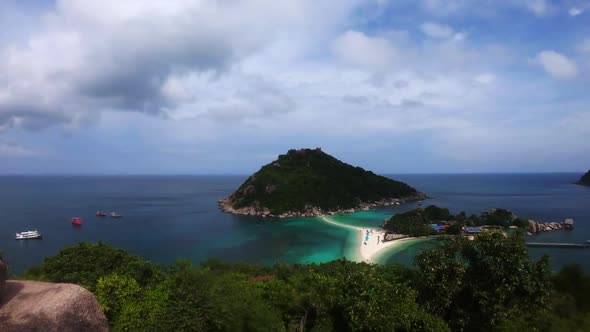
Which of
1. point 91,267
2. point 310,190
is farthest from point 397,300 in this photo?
point 310,190

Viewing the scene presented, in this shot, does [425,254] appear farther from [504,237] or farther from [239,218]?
[239,218]

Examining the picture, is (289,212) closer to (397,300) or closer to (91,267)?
(91,267)

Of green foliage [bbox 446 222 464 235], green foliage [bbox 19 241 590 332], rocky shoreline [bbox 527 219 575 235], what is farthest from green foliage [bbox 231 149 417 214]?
green foliage [bbox 19 241 590 332]

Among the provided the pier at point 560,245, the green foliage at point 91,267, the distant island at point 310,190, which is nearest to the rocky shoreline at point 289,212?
the distant island at point 310,190

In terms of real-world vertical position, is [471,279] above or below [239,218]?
above

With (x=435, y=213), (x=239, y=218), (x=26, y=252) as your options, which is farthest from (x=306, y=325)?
(x=239, y=218)

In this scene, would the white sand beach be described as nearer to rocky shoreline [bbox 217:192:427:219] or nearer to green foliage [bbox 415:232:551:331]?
rocky shoreline [bbox 217:192:427:219]
